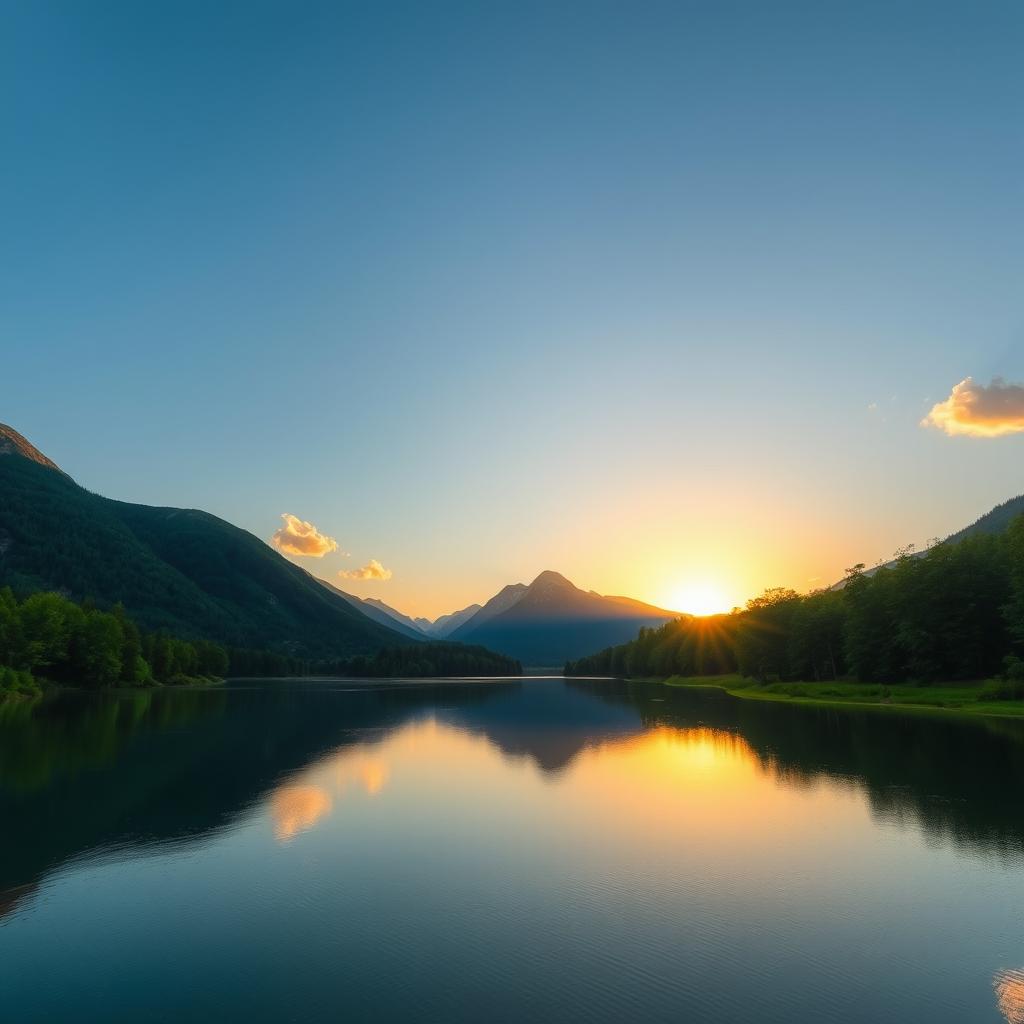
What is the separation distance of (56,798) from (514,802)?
783 inches

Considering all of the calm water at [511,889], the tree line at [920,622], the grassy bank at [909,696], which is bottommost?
the calm water at [511,889]

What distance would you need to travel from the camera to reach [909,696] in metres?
86.9

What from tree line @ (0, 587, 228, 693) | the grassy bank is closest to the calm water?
the grassy bank

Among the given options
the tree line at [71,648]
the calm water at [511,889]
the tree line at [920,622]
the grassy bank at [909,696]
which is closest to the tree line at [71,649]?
the tree line at [71,648]

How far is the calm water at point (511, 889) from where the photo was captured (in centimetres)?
1361

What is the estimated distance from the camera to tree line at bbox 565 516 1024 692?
88.6m

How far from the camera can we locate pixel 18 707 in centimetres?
7994

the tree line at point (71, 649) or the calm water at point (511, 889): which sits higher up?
the tree line at point (71, 649)

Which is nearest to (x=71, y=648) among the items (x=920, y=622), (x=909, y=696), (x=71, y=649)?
(x=71, y=649)

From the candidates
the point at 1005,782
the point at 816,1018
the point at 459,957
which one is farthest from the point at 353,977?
the point at 1005,782

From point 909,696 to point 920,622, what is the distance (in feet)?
37.4

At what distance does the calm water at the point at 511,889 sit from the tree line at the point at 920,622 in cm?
4995

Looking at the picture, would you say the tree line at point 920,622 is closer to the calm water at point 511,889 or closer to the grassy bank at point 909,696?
the grassy bank at point 909,696

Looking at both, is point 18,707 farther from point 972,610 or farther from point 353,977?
point 972,610
